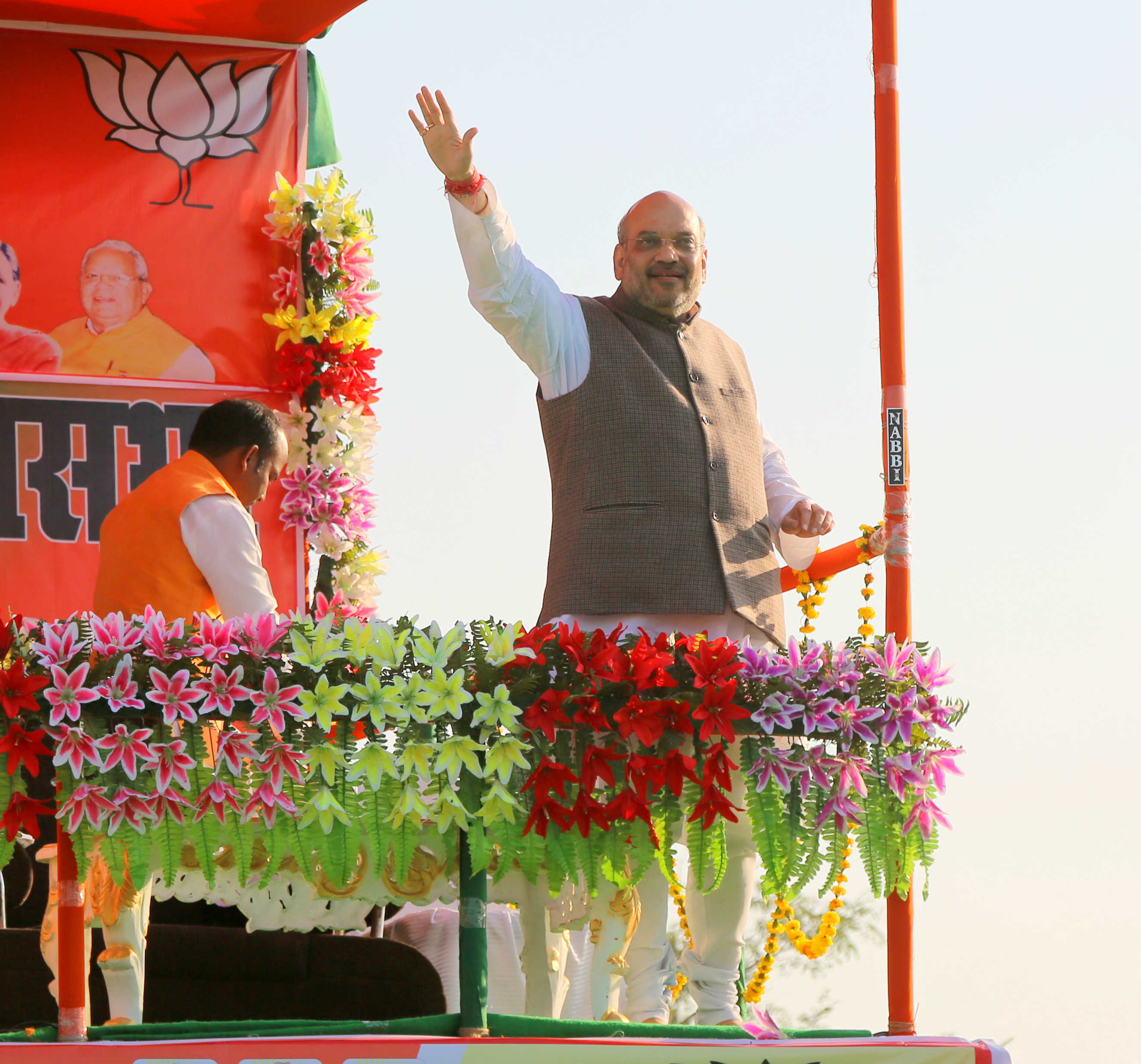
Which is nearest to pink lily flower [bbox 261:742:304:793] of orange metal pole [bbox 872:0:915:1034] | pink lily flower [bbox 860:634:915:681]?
pink lily flower [bbox 860:634:915:681]

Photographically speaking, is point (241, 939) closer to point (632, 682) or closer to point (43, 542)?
point (632, 682)

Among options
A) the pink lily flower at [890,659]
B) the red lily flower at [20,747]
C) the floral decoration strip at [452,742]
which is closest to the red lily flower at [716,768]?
the floral decoration strip at [452,742]

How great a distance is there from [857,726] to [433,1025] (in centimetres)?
93

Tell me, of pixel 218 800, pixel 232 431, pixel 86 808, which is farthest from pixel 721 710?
pixel 232 431

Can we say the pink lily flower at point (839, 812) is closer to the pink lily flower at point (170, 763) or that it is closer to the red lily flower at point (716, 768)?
the red lily flower at point (716, 768)

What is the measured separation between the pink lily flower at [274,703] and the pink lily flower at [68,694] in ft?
0.88

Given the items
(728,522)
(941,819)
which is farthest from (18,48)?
(941,819)

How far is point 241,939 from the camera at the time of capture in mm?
3553

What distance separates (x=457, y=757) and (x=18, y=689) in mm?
752

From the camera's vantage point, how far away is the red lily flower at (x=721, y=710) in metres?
2.96

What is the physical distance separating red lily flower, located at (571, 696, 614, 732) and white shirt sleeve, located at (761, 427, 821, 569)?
3.94 ft

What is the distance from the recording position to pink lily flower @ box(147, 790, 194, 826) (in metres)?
2.90

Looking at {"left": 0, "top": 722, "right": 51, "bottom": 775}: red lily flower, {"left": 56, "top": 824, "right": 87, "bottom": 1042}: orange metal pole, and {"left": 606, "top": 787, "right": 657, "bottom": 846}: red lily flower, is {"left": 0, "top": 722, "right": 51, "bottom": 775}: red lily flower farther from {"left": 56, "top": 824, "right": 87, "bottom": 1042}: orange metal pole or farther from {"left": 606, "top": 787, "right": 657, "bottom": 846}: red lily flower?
{"left": 606, "top": 787, "right": 657, "bottom": 846}: red lily flower

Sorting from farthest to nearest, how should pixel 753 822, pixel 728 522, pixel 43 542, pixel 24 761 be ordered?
pixel 43 542 → pixel 728 522 → pixel 753 822 → pixel 24 761
